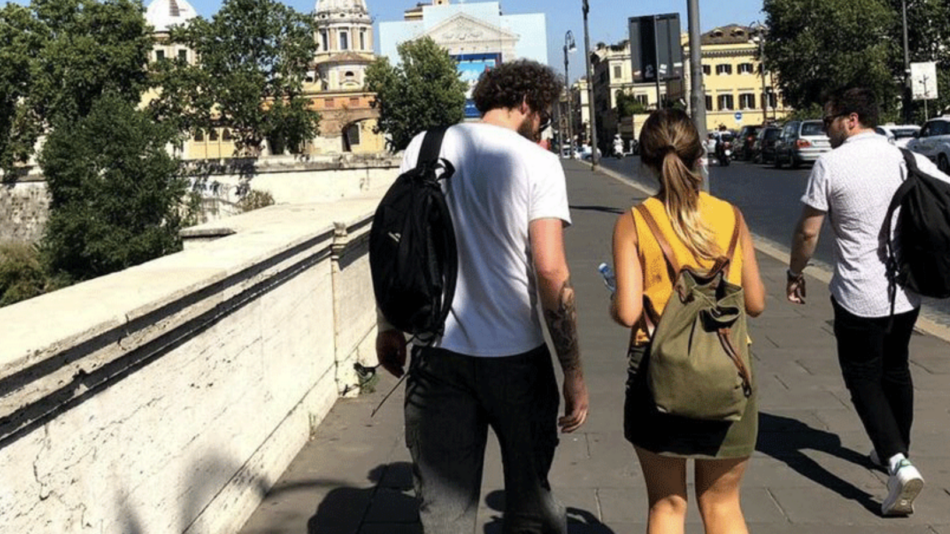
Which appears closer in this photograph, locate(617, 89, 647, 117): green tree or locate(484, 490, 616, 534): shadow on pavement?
locate(484, 490, 616, 534): shadow on pavement

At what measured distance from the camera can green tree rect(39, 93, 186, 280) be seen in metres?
78.9

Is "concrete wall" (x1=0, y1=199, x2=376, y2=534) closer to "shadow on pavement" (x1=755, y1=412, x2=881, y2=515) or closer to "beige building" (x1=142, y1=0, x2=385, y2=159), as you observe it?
"shadow on pavement" (x1=755, y1=412, x2=881, y2=515)

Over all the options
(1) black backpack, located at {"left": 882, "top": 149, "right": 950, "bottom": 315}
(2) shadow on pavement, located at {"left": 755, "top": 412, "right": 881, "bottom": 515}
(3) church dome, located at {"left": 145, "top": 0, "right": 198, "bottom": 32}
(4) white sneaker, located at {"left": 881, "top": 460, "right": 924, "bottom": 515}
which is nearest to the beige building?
(3) church dome, located at {"left": 145, "top": 0, "right": 198, "bottom": 32}

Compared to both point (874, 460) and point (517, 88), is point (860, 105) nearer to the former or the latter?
point (874, 460)

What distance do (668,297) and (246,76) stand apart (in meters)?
89.4

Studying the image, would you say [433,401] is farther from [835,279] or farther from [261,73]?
[261,73]

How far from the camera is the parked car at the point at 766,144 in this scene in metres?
43.2

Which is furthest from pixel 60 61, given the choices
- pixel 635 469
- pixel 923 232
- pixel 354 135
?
pixel 923 232

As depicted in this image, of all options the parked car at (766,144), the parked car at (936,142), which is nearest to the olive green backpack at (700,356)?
the parked car at (936,142)

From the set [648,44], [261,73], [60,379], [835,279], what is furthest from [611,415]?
[261,73]

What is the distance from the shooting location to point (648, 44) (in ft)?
56.5

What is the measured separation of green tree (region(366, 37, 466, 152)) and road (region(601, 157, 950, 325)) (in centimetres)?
6489

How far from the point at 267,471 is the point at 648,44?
13.5m

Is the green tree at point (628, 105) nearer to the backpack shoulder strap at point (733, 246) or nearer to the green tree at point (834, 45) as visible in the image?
the green tree at point (834, 45)
